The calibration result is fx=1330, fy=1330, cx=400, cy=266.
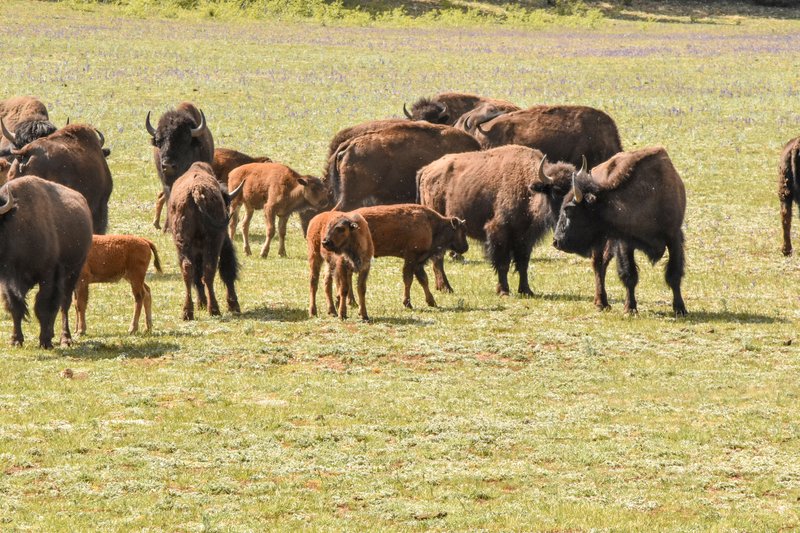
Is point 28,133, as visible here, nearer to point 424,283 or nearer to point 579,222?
point 424,283

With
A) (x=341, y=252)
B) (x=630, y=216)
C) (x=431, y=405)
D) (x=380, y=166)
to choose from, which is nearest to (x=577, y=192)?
(x=630, y=216)

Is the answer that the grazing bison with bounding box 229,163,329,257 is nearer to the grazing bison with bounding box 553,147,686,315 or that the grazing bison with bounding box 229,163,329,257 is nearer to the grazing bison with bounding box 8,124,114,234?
the grazing bison with bounding box 8,124,114,234

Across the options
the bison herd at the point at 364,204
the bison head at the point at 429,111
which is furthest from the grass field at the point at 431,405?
the bison head at the point at 429,111

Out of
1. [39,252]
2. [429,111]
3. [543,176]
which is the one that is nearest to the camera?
[39,252]

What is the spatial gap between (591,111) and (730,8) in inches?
2480

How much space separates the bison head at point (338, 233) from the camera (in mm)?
14391

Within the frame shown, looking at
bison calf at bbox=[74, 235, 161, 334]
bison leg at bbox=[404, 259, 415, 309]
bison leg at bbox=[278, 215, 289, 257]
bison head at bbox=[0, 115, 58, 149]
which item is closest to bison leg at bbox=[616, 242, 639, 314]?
bison leg at bbox=[404, 259, 415, 309]

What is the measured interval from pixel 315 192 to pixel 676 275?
6.78 m

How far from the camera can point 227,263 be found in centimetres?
1584

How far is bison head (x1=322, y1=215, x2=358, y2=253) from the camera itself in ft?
47.2

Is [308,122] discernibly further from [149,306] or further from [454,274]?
[149,306]

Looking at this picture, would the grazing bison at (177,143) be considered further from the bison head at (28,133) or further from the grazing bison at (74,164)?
the grazing bison at (74,164)

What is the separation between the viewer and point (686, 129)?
34844mm

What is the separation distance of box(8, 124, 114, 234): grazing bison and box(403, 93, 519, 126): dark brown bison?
759 centimetres
